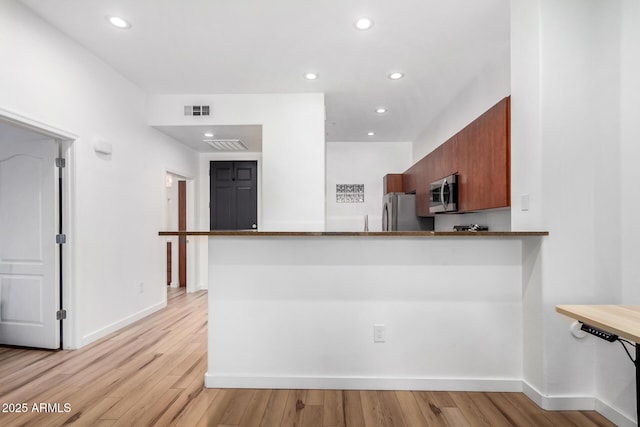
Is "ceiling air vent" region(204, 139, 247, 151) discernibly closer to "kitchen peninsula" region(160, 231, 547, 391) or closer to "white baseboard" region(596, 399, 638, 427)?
"kitchen peninsula" region(160, 231, 547, 391)

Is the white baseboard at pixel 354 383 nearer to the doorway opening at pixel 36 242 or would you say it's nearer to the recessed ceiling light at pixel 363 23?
the doorway opening at pixel 36 242

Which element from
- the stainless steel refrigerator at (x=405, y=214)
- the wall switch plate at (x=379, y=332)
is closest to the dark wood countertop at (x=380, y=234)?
the wall switch plate at (x=379, y=332)

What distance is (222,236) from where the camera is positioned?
211cm

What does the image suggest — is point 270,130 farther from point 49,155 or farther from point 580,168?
point 580,168

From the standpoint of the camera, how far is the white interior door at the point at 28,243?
288cm

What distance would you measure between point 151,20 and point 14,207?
214cm

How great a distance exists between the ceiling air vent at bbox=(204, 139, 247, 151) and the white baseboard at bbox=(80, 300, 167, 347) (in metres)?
2.33

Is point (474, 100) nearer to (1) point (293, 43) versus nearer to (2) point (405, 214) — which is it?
(2) point (405, 214)

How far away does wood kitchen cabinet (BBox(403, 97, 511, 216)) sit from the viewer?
2.19m

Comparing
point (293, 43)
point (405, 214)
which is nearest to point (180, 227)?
point (405, 214)

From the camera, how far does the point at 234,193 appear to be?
5629 millimetres

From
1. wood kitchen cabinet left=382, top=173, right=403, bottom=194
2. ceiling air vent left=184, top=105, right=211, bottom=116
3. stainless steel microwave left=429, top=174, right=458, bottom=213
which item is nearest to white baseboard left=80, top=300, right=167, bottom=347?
ceiling air vent left=184, top=105, right=211, bottom=116

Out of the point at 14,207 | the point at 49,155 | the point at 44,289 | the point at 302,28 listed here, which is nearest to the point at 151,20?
the point at 302,28

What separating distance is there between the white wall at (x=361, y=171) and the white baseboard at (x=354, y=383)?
13.1ft
